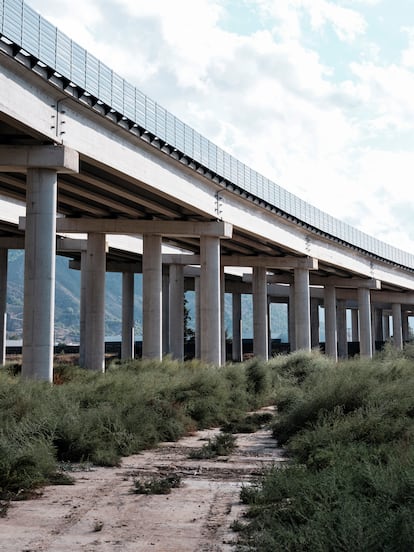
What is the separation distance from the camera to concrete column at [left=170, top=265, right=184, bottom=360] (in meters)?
57.7

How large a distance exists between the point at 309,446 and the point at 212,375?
10727 millimetres

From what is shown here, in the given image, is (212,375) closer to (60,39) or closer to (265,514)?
(60,39)

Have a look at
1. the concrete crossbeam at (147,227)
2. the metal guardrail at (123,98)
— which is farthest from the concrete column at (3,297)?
the metal guardrail at (123,98)

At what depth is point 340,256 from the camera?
55.2m

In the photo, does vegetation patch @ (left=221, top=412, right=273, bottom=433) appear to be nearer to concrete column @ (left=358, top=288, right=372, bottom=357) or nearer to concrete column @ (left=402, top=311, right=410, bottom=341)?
concrete column @ (left=358, top=288, right=372, bottom=357)

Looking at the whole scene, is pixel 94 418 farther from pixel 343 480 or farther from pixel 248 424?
pixel 343 480

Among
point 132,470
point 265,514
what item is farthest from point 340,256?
point 265,514

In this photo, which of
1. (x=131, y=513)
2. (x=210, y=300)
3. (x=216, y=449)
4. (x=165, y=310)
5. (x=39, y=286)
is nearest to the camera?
(x=131, y=513)

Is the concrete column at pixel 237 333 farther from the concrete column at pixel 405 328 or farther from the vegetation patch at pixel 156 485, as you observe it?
the vegetation patch at pixel 156 485

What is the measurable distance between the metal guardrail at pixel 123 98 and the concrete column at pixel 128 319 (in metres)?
21.1

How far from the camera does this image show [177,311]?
58.4m

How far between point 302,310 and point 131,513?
4191 centimetres

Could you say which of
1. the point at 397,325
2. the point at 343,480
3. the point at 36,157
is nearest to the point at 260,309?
the point at 36,157

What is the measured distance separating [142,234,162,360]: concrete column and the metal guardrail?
5.66 m
